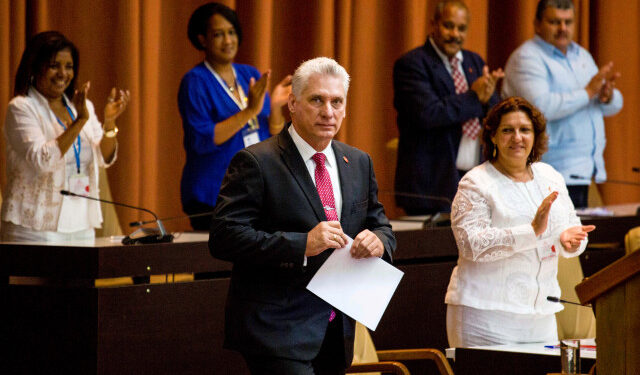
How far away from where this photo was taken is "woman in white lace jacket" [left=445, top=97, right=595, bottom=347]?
355 centimetres

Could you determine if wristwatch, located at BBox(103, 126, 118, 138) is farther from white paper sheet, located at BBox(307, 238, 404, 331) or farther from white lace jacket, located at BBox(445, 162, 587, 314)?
white paper sheet, located at BBox(307, 238, 404, 331)

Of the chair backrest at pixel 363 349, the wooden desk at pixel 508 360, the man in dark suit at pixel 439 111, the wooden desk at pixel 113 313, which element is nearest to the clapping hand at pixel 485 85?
the man in dark suit at pixel 439 111

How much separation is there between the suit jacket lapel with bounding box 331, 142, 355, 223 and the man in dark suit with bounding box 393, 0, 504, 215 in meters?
2.45

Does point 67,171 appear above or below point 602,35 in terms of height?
below

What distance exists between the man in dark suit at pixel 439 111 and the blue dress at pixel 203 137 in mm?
1006

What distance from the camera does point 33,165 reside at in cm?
420

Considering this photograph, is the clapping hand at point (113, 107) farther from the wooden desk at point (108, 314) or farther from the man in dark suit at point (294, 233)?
the man in dark suit at point (294, 233)

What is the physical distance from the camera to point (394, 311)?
4.65 meters

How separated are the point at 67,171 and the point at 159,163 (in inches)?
91.6

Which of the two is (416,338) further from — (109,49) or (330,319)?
(109,49)

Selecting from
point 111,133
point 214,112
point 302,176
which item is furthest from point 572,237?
point 111,133

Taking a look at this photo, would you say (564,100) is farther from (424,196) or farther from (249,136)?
(249,136)

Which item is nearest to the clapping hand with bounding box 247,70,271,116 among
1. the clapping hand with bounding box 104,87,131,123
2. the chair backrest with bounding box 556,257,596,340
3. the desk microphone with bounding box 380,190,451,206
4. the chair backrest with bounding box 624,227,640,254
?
the clapping hand with bounding box 104,87,131,123

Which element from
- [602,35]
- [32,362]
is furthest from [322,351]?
[602,35]
